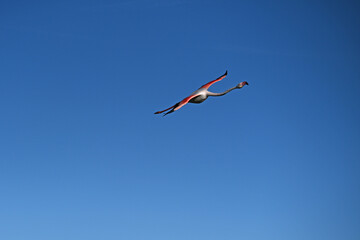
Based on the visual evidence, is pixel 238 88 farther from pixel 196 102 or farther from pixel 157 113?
pixel 157 113

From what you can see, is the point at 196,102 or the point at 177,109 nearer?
the point at 177,109

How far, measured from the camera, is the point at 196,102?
41.1 meters

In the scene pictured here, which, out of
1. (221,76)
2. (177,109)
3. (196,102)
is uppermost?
(221,76)

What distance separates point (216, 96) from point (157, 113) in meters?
4.99

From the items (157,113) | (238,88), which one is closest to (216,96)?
(238,88)

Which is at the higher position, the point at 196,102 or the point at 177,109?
the point at 196,102

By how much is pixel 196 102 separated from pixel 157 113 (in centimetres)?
366

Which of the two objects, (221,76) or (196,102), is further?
(221,76)

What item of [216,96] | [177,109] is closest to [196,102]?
A: [216,96]

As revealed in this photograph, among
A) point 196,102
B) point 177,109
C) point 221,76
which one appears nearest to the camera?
point 177,109

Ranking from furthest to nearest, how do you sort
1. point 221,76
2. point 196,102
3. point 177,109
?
point 221,76 < point 196,102 < point 177,109

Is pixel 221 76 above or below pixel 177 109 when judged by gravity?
above

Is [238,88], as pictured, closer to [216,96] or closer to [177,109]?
[216,96]

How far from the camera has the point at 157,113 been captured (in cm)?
4288
